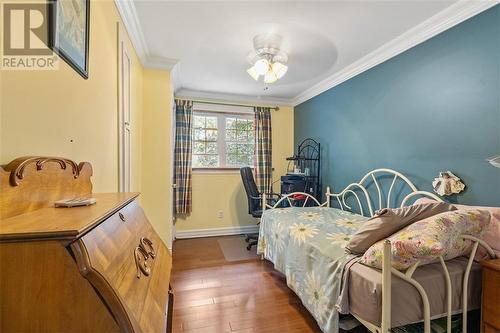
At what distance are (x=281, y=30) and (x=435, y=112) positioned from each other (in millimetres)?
1483

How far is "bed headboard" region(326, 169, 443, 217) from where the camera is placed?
7.19 feet

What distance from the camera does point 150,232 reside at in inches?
44.9

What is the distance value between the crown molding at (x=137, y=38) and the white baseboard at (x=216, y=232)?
8.09 ft

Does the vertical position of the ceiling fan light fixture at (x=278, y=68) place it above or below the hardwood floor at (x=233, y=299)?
above

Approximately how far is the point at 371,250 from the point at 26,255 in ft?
4.69

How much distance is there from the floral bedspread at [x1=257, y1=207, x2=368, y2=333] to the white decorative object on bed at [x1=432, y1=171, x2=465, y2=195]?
729 mm

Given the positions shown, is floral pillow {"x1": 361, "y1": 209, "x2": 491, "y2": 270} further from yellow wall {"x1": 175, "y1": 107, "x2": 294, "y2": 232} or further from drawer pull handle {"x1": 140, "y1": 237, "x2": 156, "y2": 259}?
yellow wall {"x1": 175, "y1": 107, "x2": 294, "y2": 232}

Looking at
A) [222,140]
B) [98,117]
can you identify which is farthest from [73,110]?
[222,140]

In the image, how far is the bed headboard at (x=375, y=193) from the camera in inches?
86.3

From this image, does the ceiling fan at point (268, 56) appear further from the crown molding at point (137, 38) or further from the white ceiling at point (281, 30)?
the crown molding at point (137, 38)

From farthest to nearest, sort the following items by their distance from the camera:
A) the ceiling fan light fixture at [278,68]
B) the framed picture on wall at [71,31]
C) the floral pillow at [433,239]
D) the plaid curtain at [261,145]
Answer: the plaid curtain at [261,145] < the ceiling fan light fixture at [278,68] < the floral pillow at [433,239] < the framed picture on wall at [71,31]

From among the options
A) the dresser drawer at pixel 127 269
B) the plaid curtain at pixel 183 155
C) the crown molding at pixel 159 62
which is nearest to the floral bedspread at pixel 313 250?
the dresser drawer at pixel 127 269

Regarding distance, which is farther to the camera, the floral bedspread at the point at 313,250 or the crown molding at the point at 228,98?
the crown molding at the point at 228,98

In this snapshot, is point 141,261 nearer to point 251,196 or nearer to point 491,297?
point 491,297
